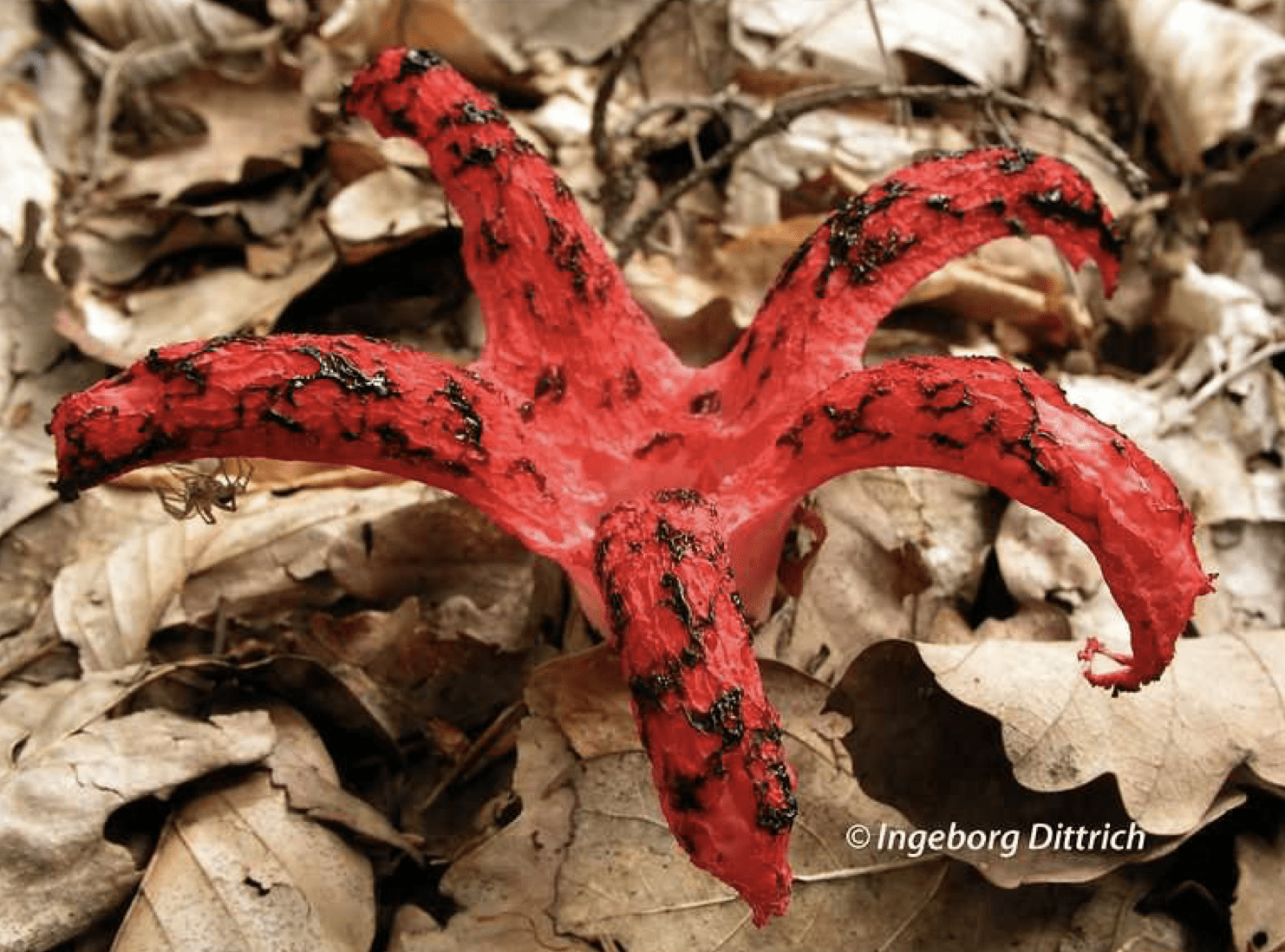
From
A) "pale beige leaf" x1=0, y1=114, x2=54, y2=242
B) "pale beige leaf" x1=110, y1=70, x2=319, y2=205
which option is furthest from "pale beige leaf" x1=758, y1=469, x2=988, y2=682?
"pale beige leaf" x1=0, y1=114, x2=54, y2=242

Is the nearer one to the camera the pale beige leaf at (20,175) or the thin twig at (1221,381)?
the thin twig at (1221,381)

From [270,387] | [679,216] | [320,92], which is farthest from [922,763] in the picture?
[320,92]

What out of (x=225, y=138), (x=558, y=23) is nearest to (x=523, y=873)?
(x=225, y=138)

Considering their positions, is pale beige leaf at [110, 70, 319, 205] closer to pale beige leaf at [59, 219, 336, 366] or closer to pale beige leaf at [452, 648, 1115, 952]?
pale beige leaf at [59, 219, 336, 366]

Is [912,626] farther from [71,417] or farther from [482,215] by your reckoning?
[71,417]

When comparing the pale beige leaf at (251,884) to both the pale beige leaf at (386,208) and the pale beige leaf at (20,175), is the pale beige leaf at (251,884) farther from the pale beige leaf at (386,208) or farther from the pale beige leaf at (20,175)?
the pale beige leaf at (20,175)

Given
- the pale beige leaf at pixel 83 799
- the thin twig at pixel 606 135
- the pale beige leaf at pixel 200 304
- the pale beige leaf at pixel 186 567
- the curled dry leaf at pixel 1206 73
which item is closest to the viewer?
the pale beige leaf at pixel 83 799

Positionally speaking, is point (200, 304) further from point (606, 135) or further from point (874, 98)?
point (874, 98)

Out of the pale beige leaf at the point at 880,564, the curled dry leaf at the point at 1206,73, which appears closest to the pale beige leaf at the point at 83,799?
the pale beige leaf at the point at 880,564
